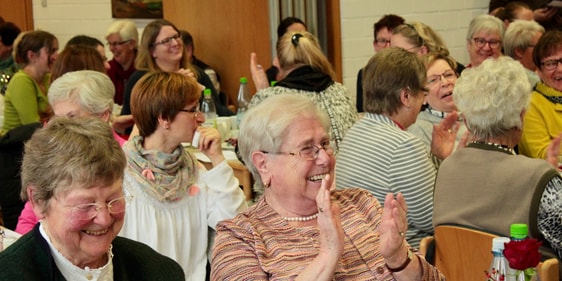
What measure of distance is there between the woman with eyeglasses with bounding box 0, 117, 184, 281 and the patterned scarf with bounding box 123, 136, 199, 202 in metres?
1.15

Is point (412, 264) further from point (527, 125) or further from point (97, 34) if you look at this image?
point (97, 34)

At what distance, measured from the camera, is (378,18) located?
6918 mm

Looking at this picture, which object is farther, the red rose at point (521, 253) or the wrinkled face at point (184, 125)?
the wrinkled face at point (184, 125)

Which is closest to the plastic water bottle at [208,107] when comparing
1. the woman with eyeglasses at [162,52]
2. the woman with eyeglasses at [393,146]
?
the woman with eyeglasses at [162,52]

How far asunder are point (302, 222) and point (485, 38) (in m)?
3.82

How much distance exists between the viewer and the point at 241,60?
→ 734cm

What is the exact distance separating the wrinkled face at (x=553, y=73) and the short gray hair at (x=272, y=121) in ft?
7.51

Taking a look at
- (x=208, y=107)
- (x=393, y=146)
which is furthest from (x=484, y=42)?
(x=393, y=146)

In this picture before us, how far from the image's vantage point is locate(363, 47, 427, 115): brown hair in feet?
12.5

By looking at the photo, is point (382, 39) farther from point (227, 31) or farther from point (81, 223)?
point (81, 223)

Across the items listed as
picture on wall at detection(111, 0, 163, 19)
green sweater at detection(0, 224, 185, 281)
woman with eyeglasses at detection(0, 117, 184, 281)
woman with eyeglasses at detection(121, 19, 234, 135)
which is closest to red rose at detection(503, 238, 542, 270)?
green sweater at detection(0, 224, 185, 281)

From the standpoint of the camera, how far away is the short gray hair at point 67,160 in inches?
85.0

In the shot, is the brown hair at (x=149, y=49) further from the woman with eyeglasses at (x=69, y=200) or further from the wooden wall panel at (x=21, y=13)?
the woman with eyeglasses at (x=69, y=200)

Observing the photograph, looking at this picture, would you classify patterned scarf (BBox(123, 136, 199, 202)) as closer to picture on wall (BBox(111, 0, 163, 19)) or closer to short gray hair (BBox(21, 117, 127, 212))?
short gray hair (BBox(21, 117, 127, 212))
